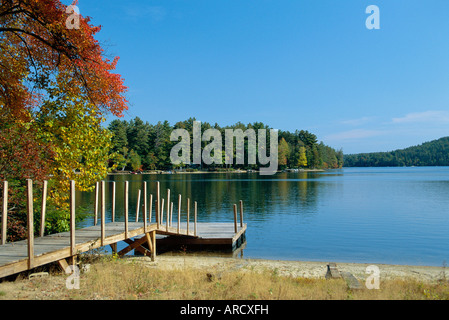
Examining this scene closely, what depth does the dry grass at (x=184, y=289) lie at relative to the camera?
7.24m

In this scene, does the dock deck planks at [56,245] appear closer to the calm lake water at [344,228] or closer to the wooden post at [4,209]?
the wooden post at [4,209]

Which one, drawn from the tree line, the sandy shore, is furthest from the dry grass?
the tree line

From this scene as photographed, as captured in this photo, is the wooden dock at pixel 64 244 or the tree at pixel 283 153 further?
the tree at pixel 283 153

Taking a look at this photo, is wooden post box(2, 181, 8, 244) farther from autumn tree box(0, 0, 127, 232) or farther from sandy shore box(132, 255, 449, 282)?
sandy shore box(132, 255, 449, 282)

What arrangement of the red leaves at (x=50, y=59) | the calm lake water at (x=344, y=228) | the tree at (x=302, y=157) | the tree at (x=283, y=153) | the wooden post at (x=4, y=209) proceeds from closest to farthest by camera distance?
the wooden post at (x=4, y=209)
the red leaves at (x=50, y=59)
the calm lake water at (x=344, y=228)
the tree at (x=283, y=153)
the tree at (x=302, y=157)

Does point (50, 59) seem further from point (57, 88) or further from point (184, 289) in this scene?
point (184, 289)

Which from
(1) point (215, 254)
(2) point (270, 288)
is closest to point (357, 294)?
(2) point (270, 288)

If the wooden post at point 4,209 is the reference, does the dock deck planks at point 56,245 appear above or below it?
below

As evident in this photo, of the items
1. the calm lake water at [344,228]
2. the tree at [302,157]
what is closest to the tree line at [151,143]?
the tree at [302,157]

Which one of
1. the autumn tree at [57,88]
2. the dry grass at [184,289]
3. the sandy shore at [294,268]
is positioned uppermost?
the autumn tree at [57,88]

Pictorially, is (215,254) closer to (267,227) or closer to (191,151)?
(267,227)

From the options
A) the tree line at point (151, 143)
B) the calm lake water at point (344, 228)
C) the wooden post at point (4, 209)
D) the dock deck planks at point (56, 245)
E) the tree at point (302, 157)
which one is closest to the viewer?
the dock deck planks at point (56, 245)

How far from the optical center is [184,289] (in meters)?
8.09
